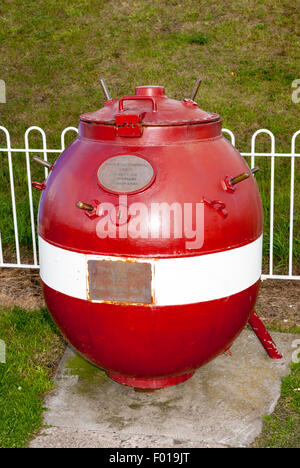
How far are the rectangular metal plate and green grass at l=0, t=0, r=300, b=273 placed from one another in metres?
4.53

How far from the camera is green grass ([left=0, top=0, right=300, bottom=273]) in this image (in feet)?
28.3

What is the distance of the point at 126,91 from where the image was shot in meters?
9.34

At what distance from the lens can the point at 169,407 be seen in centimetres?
339

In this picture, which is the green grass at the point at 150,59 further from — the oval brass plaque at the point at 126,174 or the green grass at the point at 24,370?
the oval brass plaque at the point at 126,174

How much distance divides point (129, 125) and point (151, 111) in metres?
0.20

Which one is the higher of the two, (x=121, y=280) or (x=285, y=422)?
(x=121, y=280)

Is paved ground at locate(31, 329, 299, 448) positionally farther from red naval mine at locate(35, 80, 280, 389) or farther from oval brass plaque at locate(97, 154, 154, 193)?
oval brass plaque at locate(97, 154, 154, 193)

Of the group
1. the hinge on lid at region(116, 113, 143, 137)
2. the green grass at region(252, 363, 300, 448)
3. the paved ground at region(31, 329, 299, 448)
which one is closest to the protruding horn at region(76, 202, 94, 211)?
the hinge on lid at region(116, 113, 143, 137)

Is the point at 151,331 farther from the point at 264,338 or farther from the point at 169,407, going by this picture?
the point at 264,338

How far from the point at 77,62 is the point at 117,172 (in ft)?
26.4

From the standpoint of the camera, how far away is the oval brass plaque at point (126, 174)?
278 cm

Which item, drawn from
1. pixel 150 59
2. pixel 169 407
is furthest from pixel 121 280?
pixel 150 59
